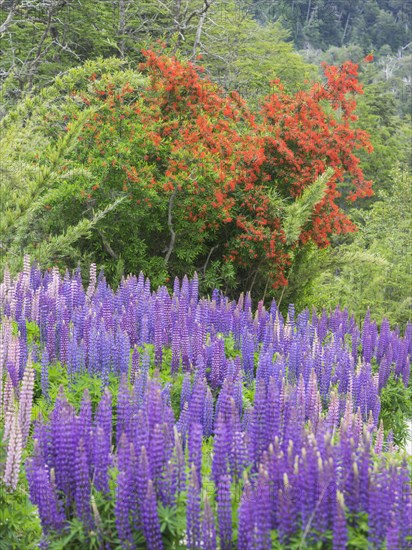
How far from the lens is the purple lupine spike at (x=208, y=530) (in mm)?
3021

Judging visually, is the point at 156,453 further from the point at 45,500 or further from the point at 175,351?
the point at 175,351

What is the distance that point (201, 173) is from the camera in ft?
37.1

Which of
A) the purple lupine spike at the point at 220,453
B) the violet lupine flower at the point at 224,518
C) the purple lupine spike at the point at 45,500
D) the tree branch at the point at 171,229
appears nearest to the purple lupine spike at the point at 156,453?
the purple lupine spike at the point at 220,453

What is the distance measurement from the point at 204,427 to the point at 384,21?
124191mm

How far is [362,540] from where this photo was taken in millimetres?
3082

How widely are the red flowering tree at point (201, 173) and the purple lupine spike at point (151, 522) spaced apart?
7841mm

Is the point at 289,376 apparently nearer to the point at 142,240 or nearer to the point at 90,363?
the point at 90,363

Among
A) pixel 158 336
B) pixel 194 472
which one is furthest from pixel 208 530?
pixel 158 336

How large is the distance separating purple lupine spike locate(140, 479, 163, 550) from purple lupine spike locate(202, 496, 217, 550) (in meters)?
0.21

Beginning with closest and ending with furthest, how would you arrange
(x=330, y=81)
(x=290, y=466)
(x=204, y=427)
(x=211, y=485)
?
(x=290, y=466) < (x=211, y=485) < (x=204, y=427) < (x=330, y=81)

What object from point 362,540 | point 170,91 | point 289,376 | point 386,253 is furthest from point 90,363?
point 386,253

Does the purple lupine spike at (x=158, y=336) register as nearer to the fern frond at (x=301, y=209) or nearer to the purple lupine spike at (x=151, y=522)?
the purple lupine spike at (x=151, y=522)

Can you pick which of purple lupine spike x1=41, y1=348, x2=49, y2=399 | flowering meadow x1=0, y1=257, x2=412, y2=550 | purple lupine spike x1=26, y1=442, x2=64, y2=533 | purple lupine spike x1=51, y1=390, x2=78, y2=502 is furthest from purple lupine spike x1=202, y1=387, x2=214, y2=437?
purple lupine spike x1=26, y1=442, x2=64, y2=533

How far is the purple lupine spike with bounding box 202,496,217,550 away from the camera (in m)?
3.02
